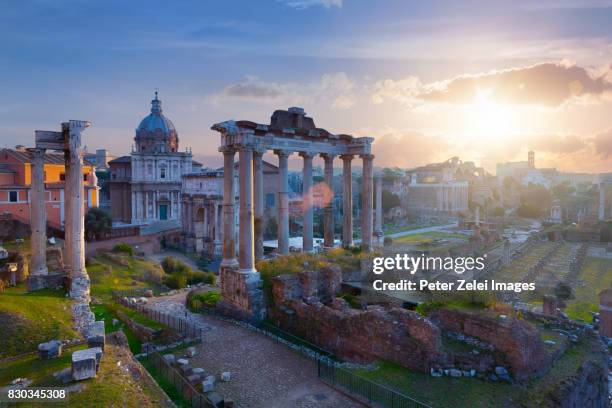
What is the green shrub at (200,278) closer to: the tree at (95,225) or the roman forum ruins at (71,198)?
the roman forum ruins at (71,198)

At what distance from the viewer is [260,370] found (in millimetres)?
11172

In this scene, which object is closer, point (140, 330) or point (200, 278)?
point (140, 330)

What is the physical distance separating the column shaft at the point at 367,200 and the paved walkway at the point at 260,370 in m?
8.79

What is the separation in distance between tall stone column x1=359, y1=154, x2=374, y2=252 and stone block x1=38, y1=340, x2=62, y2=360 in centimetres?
1361

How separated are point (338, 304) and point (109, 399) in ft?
25.2

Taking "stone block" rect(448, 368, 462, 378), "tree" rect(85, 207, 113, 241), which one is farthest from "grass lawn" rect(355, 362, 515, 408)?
"tree" rect(85, 207, 113, 241)

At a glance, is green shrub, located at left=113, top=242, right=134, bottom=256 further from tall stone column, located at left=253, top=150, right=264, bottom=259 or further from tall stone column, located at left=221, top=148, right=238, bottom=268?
tall stone column, located at left=221, top=148, right=238, bottom=268

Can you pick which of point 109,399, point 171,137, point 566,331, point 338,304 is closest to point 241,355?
point 338,304

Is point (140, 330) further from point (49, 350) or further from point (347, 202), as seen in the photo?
point (347, 202)

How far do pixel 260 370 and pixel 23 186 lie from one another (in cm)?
3143

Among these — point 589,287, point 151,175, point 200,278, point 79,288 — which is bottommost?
point 589,287

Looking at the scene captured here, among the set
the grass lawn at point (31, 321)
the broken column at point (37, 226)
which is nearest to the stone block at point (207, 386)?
the grass lawn at point (31, 321)

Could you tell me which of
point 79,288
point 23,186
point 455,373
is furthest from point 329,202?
point 23,186

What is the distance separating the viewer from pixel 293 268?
1585 cm
